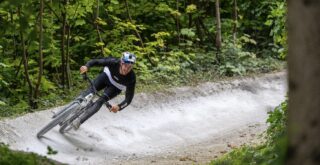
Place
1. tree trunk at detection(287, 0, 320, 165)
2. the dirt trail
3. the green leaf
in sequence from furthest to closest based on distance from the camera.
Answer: the green leaf
the dirt trail
tree trunk at detection(287, 0, 320, 165)

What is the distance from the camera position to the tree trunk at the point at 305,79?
1800 millimetres

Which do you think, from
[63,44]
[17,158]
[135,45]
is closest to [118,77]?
[63,44]

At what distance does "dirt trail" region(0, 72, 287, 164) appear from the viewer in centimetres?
1065

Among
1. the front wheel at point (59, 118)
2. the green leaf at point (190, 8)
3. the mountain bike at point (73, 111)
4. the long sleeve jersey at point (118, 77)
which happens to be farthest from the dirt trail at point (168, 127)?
the green leaf at point (190, 8)

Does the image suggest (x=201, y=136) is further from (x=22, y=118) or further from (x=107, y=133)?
(x=22, y=118)

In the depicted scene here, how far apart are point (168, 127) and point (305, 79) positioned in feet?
37.5

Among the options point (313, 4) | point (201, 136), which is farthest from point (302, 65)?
point (201, 136)

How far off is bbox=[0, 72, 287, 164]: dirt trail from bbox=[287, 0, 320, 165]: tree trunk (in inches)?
332

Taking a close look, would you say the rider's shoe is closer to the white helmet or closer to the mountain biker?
the mountain biker

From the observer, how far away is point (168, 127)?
1319 cm

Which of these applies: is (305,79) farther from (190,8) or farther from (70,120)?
(190,8)

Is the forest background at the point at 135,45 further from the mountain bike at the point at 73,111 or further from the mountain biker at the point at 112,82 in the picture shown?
the mountain biker at the point at 112,82

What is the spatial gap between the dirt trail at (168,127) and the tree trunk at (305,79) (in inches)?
332

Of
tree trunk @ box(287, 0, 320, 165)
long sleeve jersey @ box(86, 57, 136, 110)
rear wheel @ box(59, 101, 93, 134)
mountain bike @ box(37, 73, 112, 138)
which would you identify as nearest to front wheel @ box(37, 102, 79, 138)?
mountain bike @ box(37, 73, 112, 138)
